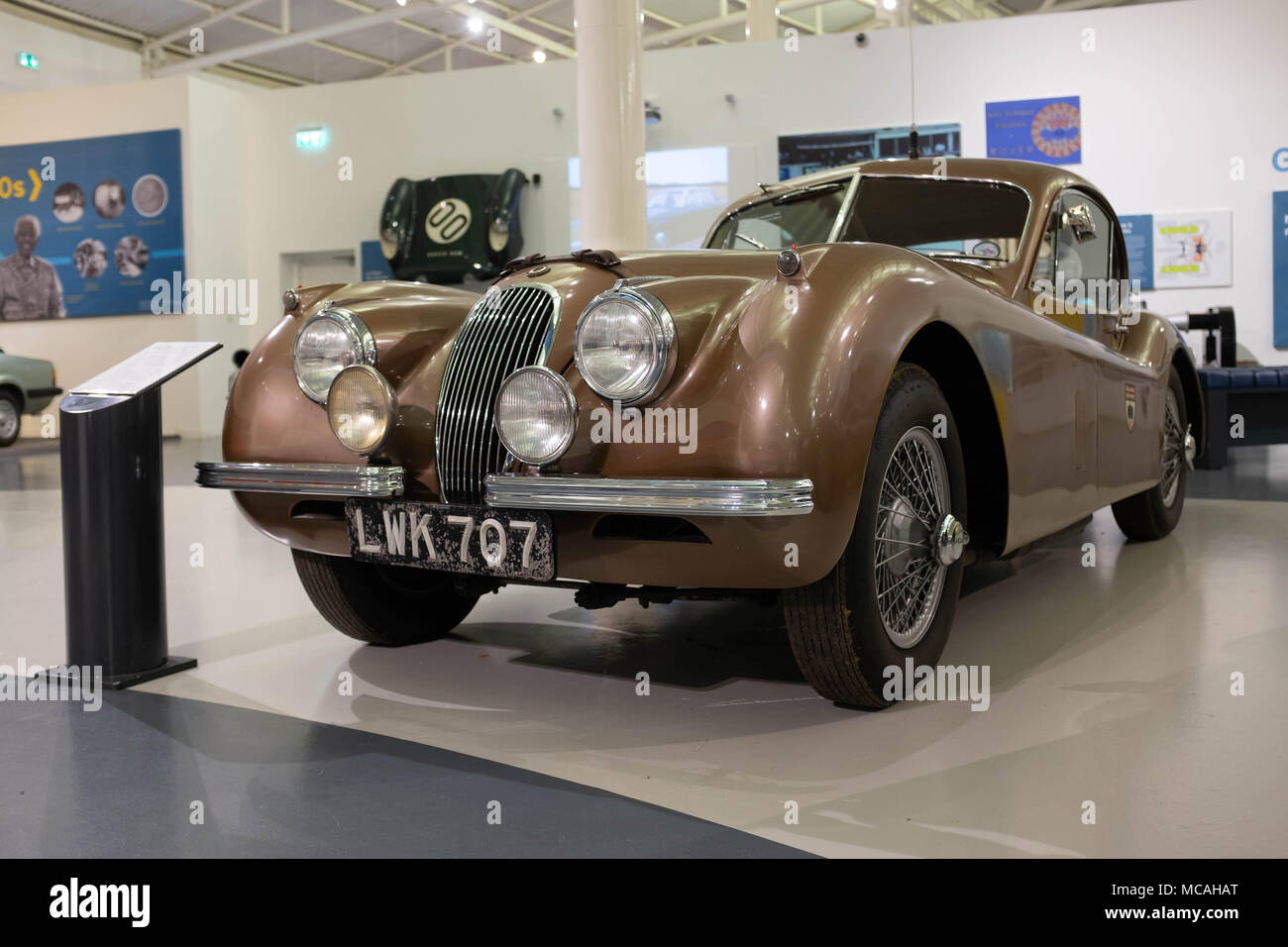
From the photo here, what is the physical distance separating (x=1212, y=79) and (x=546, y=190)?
6633mm

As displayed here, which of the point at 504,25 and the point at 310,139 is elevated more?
the point at 504,25

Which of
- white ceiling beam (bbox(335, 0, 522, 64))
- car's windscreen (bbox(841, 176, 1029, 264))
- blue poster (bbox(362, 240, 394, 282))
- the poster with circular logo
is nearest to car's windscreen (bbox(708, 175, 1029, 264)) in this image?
car's windscreen (bbox(841, 176, 1029, 264))

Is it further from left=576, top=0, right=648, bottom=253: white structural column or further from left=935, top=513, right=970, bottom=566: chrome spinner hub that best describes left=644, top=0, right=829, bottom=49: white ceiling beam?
left=935, top=513, right=970, bottom=566: chrome spinner hub

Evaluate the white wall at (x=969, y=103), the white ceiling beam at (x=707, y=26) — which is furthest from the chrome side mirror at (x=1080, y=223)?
the white ceiling beam at (x=707, y=26)

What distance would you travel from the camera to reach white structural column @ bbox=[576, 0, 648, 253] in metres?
7.85

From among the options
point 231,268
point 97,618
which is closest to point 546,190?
point 231,268

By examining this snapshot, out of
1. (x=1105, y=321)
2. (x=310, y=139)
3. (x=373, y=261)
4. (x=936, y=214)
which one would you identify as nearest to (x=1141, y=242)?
(x=1105, y=321)

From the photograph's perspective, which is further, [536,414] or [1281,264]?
[1281,264]

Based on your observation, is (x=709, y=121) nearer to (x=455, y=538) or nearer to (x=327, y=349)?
(x=327, y=349)

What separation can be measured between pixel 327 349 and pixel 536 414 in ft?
2.58

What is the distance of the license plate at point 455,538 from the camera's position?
236 cm

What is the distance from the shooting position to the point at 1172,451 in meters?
4.95
